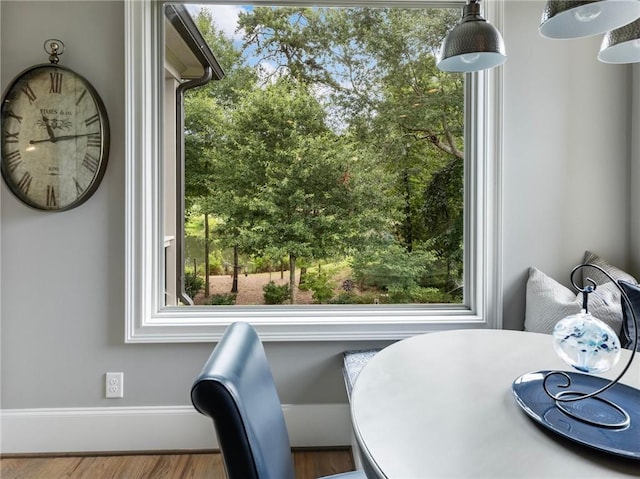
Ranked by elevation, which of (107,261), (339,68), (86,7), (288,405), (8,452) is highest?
(86,7)

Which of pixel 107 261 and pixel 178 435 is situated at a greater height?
pixel 107 261

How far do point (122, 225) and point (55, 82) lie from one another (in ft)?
2.52

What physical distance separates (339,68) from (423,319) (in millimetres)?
1444

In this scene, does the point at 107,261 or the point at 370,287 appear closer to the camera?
the point at 107,261

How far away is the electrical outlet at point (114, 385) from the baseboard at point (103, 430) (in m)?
0.08

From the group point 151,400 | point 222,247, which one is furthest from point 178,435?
point 222,247

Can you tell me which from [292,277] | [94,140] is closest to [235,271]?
[292,277]

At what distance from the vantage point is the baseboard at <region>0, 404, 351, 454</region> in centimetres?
187

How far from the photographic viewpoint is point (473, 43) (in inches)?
45.5

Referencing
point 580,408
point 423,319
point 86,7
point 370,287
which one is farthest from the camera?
point 370,287

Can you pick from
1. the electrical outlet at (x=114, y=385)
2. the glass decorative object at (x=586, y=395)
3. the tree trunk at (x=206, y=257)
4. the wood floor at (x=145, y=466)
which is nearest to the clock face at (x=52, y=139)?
the tree trunk at (x=206, y=257)

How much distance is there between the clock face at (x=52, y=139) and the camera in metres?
1.80

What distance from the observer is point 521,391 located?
909mm

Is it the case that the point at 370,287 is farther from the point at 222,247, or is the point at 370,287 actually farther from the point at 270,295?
the point at 222,247
